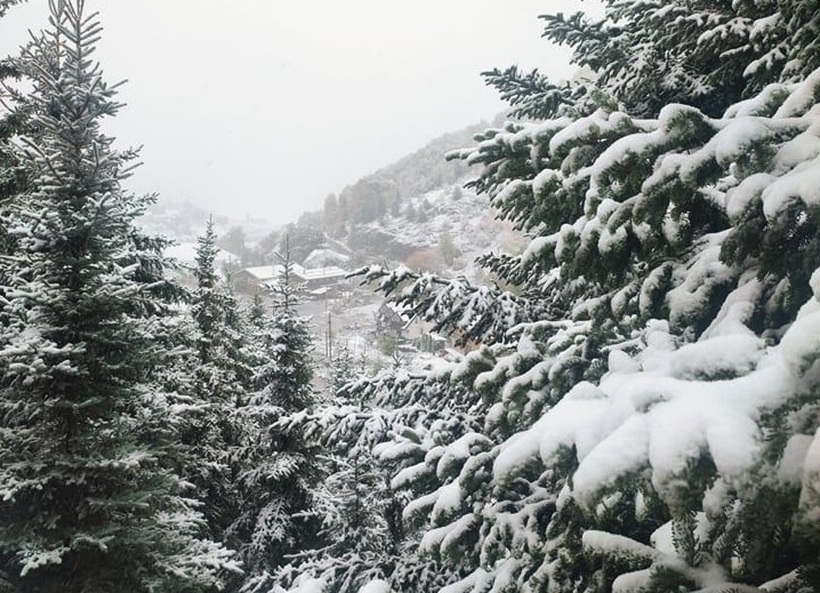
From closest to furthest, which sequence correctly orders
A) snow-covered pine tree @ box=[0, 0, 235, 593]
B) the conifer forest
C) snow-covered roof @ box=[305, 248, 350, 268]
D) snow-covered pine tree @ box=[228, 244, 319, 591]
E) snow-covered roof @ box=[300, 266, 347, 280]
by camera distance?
the conifer forest
snow-covered pine tree @ box=[0, 0, 235, 593]
snow-covered pine tree @ box=[228, 244, 319, 591]
snow-covered roof @ box=[300, 266, 347, 280]
snow-covered roof @ box=[305, 248, 350, 268]

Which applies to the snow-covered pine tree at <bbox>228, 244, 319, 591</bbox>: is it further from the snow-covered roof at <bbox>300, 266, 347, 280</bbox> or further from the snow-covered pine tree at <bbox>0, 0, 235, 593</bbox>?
the snow-covered roof at <bbox>300, 266, 347, 280</bbox>

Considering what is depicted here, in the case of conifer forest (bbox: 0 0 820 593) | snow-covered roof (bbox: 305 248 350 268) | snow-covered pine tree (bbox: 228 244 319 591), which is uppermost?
snow-covered roof (bbox: 305 248 350 268)

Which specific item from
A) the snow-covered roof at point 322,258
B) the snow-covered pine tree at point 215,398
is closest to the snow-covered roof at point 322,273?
the snow-covered roof at point 322,258

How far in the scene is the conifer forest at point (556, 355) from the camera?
1318 millimetres

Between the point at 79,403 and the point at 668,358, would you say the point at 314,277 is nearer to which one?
the point at 79,403

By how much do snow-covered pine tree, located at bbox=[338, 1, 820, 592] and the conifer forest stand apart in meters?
0.01

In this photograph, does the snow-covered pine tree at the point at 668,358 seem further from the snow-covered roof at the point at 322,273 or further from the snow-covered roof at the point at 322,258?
the snow-covered roof at the point at 322,258

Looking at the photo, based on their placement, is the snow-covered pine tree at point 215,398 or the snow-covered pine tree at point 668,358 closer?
the snow-covered pine tree at point 668,358

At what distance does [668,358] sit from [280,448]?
13.1 m

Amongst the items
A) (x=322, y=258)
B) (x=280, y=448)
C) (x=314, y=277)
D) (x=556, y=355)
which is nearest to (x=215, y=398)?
(x=280, y=448)

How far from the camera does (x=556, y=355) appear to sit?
9.38ft

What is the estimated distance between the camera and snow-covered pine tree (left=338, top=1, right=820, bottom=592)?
113 cm

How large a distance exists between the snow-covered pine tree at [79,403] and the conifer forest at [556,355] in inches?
1.4

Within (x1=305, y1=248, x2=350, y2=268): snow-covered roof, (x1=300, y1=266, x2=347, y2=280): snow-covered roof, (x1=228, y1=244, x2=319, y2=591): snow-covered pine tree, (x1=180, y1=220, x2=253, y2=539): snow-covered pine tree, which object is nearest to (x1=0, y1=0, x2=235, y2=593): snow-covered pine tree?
(x1=180, y1=220, x2=253, y2=539): snow-covered pine tree
